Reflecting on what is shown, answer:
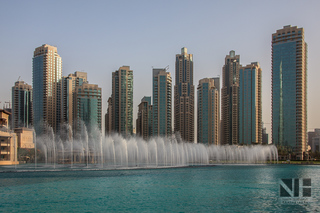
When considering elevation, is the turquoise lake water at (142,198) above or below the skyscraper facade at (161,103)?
below

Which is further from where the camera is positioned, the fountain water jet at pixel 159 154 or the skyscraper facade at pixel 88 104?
the skyscraper facade at pixel 88 104

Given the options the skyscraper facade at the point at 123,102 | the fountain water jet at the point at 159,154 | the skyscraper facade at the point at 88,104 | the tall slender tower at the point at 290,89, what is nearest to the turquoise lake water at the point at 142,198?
the fountain water jet at the point at 159,154

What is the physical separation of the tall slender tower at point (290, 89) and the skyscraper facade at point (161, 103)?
52.8 metres

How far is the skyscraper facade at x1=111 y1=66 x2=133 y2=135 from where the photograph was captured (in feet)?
644

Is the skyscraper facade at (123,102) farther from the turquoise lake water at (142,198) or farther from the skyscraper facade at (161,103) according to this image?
the turquoise lake water at (142,198)

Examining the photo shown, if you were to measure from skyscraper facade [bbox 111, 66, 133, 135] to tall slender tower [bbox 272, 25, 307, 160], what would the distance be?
2947 inches

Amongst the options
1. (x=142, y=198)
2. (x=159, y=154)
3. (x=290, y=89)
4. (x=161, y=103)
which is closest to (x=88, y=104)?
(x=161, y=103)

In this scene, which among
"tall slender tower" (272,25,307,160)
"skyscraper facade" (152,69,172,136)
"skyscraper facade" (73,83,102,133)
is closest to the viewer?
"tall slender tower" (272,25,307,160)

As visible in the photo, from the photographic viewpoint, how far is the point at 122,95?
646 ft

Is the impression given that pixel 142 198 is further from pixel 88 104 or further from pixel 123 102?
pixel 123 102

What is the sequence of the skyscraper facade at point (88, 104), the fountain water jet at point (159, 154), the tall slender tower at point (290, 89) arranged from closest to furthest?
the fountain water jet at point (159, 154) → the tall slender tower at point (290, 89) → the skyscraper facade at point (88, 104)

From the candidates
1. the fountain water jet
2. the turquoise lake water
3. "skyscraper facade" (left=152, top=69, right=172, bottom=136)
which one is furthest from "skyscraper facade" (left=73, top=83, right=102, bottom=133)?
the turquoise lake water

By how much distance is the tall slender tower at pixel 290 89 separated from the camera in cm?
17425

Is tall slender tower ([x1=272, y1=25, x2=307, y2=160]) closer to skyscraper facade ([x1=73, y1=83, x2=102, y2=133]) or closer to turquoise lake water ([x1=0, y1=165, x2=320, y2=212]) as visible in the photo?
skyscraper facade ([x1=73, y1=83, x2=102, y2=133])
